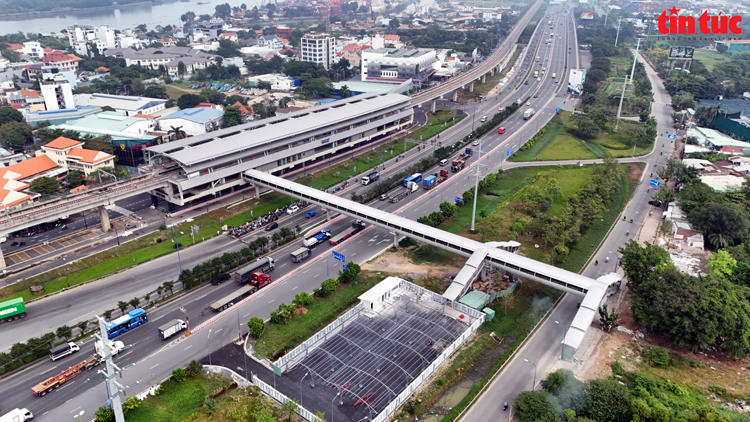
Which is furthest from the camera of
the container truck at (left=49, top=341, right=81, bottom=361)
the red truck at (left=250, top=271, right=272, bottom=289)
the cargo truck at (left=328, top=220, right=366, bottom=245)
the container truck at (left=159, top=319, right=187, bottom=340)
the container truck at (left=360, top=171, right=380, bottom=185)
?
the container truck at (left=360, top=171, right=380, bottom=185)

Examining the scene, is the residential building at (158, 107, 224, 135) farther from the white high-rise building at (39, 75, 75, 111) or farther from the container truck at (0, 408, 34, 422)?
the container truck at (0, 408, 34, 422)

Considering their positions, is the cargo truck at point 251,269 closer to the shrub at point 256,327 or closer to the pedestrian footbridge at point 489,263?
the shrub at point 256,327

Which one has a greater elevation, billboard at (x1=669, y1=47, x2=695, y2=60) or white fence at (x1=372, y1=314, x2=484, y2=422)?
billboard at (x1=669, y1=47, x2=695, y2=60)

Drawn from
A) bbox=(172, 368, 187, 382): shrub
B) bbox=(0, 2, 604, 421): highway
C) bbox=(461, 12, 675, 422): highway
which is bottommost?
bbox=(461, 12, 675, 422): highway

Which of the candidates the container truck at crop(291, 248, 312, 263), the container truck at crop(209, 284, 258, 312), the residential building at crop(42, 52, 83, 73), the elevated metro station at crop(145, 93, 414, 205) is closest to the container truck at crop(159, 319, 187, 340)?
the container truck at crop(209, 284, 258, 312)

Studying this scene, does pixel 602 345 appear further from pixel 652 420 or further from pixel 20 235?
pixel 20 235

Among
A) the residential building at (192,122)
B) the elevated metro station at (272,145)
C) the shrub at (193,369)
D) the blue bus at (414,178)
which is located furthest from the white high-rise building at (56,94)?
the shrub at (193,369)

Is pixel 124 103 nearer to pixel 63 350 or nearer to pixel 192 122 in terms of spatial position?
pixel 192 122
